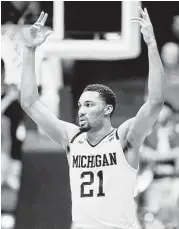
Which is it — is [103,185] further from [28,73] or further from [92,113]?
[28,73]

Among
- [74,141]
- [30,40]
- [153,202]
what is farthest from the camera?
[153,202]

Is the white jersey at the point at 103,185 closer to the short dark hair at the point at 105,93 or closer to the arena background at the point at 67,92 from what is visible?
the short dark hair at the point at 105,93

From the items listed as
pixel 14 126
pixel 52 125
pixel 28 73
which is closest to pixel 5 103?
pixel 14 126

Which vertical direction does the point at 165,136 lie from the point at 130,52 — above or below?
below

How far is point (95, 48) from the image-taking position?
3.17 meters

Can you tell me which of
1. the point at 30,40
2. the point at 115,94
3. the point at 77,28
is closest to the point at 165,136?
the point at 115,94

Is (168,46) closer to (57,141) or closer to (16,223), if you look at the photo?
(57,141)

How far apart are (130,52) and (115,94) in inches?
11.0

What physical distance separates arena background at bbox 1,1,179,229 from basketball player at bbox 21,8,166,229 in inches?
9.6

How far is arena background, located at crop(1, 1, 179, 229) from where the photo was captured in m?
3.14

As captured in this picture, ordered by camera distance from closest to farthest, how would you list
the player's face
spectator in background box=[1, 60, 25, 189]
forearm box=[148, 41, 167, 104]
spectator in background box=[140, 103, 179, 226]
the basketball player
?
forearm box=[148, 41, 167, 104], the basketball player, the player's face, spectator in background box=[140, 103, 179, 226], spectator in background box=[1, 60, 25, 189]

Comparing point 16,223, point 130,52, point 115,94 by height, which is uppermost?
point 130,52

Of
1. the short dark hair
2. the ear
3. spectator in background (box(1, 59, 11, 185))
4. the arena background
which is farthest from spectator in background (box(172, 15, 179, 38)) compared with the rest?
spectator in background (box(1, 59, 11, 185))

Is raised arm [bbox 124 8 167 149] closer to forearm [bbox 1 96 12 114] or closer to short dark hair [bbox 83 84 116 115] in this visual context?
short dark hair [bbox 83 84 116 115]
